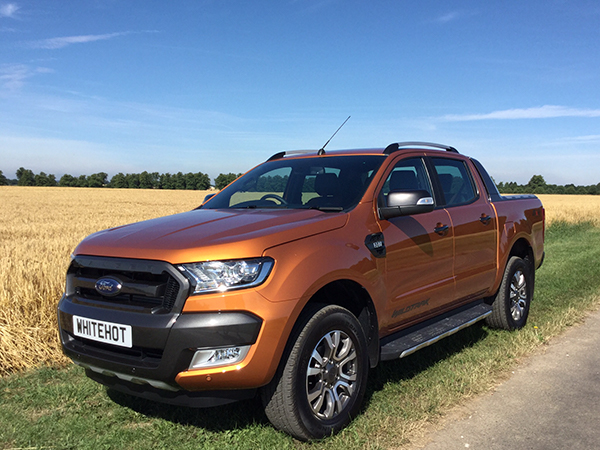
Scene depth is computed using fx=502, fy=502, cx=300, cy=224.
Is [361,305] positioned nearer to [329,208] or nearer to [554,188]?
[329,208]

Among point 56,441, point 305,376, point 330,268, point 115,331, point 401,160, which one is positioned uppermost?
point 401,160

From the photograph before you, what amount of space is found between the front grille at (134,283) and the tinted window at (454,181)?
2.85 metres

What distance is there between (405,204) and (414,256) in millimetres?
527

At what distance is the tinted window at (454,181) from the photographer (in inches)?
187

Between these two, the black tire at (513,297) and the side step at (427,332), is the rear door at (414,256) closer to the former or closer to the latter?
the side step at (427,332)

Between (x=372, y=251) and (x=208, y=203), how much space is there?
68.1 inches

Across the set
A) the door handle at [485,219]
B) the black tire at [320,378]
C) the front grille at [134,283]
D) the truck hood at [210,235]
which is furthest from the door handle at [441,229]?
the front grille at [134,283]

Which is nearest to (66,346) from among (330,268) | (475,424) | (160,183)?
(330,268)

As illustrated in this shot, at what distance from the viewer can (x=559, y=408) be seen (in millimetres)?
3596

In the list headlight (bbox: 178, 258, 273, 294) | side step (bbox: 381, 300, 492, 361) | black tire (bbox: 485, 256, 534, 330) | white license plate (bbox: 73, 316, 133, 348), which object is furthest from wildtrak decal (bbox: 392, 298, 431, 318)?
white license plate (bbox: 73, 316, 133, 348)

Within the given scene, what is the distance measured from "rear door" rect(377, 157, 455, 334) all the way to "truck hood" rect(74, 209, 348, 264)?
59cm

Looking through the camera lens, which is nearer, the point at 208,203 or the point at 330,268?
the point at 330,268

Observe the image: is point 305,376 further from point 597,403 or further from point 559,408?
point 597,403

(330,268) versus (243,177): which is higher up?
(243,177)
